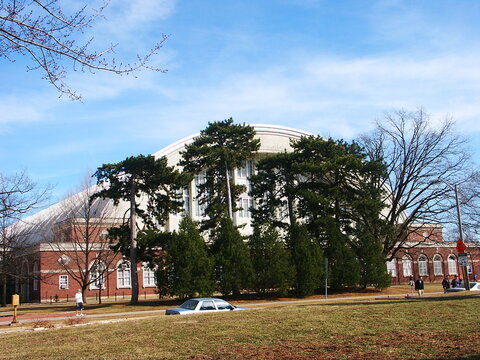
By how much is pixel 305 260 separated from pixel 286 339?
29671 millimetres

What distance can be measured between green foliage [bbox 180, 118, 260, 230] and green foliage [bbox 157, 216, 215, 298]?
22.8ft

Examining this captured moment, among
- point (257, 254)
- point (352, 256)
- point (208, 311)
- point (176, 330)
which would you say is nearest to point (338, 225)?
point (352, 256)

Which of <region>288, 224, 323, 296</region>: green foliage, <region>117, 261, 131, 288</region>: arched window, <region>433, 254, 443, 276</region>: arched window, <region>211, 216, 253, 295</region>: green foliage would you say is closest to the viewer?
<region>211, 216, 253, 295</region>: green foliage

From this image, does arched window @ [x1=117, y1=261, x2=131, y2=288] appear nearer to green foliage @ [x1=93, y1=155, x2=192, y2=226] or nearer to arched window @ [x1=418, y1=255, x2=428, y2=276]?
green foliage @ [x1=93, y1=155, x2=192, y2=226]

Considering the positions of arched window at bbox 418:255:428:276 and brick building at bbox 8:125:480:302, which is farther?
arched window at bbox 418:255:428:276

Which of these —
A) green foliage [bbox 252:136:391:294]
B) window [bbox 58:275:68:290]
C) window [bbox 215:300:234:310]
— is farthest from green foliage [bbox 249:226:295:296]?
window [bbox 58:275:68:290]


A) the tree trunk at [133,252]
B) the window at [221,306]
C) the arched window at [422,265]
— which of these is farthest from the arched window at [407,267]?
the window at [221,306]

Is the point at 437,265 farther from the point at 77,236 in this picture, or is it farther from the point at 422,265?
the point at 77,236

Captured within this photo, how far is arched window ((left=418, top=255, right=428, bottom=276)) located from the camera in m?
72.4

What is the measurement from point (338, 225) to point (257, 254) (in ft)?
27.9

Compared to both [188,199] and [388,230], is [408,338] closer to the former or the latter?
[388,230]

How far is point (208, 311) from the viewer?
832 inches

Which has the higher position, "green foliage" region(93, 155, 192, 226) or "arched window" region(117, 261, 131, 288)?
"green foliage" region(93, 155, 192, 226)

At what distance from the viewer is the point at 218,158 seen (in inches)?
1778
